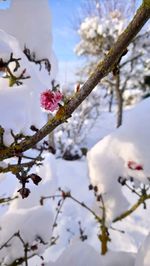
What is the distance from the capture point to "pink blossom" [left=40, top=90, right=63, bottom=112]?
0.71m

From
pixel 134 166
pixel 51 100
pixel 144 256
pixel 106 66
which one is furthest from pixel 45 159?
pixel 106 66

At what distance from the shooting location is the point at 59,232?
3.80m

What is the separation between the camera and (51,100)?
717mm

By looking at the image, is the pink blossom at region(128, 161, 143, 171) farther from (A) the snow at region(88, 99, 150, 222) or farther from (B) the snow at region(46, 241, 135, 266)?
Answer: (B) the snow at region(46, 241, 135, 266)

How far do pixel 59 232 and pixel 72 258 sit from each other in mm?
2206

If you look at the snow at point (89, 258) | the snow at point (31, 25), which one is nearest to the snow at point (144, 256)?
the snow at point (89, 258)

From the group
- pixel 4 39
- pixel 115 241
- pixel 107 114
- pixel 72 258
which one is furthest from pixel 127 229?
pixel 107 114

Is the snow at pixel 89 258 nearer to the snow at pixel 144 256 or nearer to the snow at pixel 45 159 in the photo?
the snow at pixel 45 159

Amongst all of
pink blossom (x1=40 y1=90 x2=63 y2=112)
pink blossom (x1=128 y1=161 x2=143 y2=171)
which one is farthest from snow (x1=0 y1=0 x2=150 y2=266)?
pink blossom (x1=40 y1=90 x2=63 y2=112)

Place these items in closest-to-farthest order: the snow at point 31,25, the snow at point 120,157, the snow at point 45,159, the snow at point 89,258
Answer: the snow at point 45,159 < the snow at point 31,25 < the snow at point 89,258 < the snow at point 120,157

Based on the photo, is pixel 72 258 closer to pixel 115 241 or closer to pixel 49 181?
pixel 49 181

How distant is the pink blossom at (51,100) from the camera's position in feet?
2.34

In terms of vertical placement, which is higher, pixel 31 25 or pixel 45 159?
pixel 31 25

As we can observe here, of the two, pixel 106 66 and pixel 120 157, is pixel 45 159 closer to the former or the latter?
pixel 120 157
